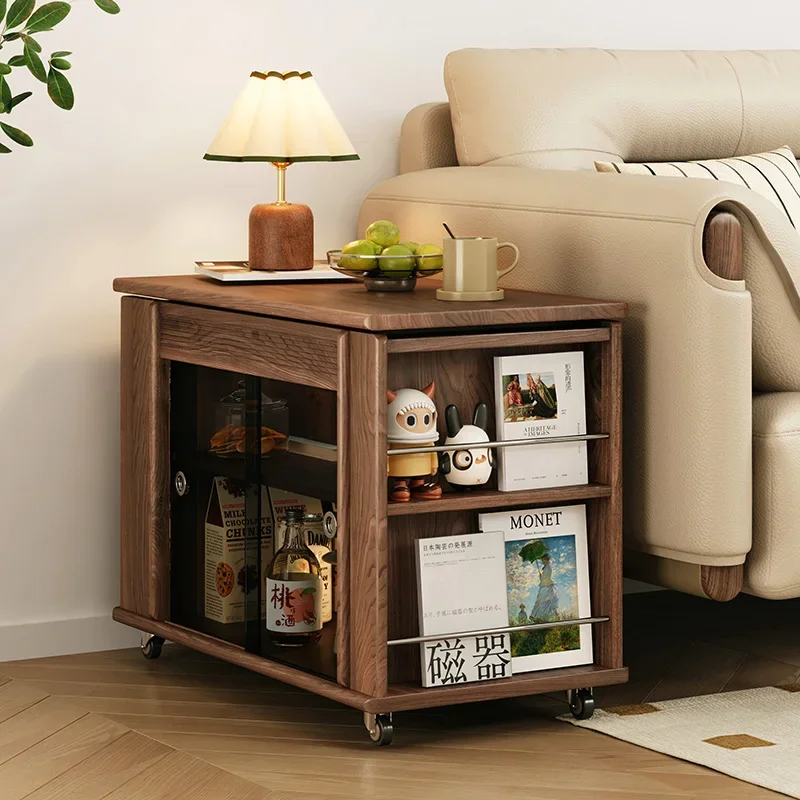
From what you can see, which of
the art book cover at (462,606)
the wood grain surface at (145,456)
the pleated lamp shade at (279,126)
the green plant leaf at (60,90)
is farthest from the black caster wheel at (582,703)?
the green plant leaf at (60,90)

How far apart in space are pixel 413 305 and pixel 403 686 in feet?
1.58

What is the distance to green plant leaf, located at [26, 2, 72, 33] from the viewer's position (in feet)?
5.99

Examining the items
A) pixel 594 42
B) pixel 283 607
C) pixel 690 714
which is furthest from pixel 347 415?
pixel 594 42

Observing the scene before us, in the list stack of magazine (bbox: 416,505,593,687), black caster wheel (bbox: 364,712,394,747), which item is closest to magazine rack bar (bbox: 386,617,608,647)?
stack of magazine (bbox: 416,505,593,687)

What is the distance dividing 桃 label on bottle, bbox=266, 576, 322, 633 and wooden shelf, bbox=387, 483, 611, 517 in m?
0.22

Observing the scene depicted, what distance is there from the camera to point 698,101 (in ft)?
8.46

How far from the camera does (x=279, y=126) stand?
7.57 ft

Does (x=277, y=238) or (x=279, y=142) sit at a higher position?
(x=279, y=142)

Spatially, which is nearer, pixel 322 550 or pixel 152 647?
pixel 322 550

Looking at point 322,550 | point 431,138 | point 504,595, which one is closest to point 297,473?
point 322,550

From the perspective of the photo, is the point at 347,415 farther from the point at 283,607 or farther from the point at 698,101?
the point at 698,101

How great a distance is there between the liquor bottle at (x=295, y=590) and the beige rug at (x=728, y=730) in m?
0.36

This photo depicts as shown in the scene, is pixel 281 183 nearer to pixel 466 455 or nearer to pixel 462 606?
pixel 466 455

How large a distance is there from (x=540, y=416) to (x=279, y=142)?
0.63 meters
